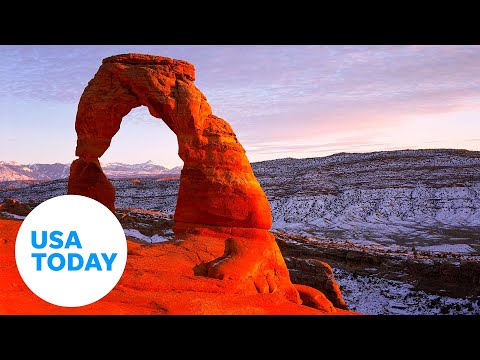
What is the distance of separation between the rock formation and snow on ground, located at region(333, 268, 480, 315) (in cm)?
710

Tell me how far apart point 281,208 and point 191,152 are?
4035 cm

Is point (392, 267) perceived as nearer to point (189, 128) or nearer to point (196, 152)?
point (196, 152)

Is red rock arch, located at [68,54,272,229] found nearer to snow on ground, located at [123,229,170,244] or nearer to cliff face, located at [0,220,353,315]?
cliff face, located at [0,220,353,315]

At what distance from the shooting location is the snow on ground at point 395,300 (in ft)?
59.1

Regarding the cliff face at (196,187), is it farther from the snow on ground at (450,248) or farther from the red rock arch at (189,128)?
the snow on ground at (450,248)

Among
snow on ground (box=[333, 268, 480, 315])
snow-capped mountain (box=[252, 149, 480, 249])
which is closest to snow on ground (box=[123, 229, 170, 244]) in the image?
snow on ground (box=[333, 268, 480, 315])

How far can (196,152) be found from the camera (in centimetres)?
1319

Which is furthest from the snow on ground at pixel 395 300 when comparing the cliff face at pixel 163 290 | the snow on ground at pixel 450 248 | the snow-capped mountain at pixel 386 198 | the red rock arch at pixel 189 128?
the snow-capped mountain at pixel 386 198

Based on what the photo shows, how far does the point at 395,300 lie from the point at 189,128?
12648mm

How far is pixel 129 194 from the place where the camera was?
65.4 metres

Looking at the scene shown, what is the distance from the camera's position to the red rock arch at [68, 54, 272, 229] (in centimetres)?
1286

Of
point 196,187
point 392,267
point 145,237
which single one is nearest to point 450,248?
point 392,267

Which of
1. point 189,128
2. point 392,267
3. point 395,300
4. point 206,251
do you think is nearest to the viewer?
point 206,251

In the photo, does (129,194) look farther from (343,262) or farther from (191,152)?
(191,152)
